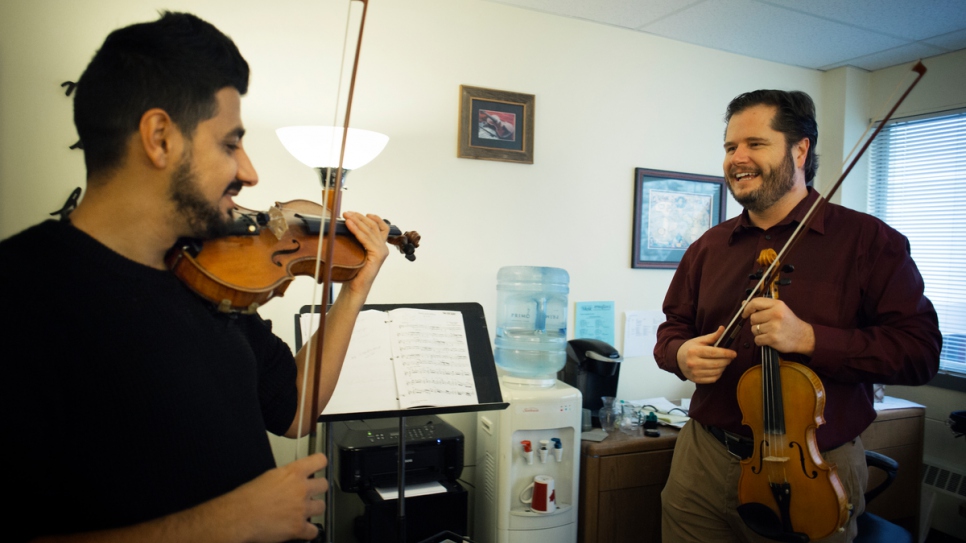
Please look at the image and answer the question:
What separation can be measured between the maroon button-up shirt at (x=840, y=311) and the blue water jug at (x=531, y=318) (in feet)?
2.92

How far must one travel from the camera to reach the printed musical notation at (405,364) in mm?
1681

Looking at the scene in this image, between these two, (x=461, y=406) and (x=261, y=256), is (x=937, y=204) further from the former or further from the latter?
(x=261, y=256)

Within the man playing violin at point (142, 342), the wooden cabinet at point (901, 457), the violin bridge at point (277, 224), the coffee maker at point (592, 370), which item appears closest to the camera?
the man playing violin at point (142, 342)

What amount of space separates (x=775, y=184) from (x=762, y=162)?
0.24 ft

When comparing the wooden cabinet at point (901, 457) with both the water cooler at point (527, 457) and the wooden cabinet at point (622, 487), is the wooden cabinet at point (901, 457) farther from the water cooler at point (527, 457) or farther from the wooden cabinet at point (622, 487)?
the water cooler at point (527, 457)

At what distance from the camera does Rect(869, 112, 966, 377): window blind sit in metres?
3.19

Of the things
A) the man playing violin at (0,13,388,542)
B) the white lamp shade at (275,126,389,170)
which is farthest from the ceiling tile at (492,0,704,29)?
the man playing violin at (0,13,388,542)

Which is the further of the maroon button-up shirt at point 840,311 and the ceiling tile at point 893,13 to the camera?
the ceiling tile at point 893,13

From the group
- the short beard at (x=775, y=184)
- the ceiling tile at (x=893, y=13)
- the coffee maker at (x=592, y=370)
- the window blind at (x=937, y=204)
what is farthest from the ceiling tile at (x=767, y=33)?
the coffee maker at (x=592, y=370)

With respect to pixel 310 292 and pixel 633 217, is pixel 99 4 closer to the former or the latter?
pixel 310 292

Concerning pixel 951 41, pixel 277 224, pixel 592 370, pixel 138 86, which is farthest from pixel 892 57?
pixel 138 86

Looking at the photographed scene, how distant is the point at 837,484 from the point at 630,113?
85.9 inches

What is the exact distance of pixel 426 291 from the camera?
261 centimetres

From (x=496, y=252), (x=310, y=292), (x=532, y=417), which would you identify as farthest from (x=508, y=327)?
(x=310, y=292)
